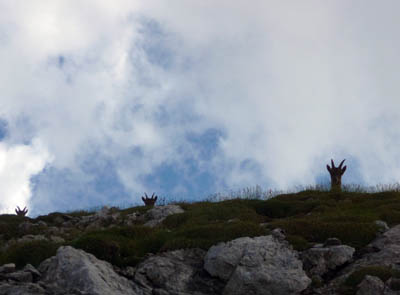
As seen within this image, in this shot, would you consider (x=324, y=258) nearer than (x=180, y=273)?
No

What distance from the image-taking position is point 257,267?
12562 millimetres

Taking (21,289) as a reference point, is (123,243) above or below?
above

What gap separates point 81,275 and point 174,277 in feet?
8.75

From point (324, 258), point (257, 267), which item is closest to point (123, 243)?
point (257, 267)

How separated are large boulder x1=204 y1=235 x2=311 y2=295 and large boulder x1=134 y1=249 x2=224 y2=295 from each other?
0.29 meters

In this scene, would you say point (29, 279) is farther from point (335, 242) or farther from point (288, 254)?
point (335, 242)

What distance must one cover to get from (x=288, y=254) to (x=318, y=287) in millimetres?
1158

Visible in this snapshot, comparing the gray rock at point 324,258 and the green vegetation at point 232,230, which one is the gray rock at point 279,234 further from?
the gray rock at point 324,258

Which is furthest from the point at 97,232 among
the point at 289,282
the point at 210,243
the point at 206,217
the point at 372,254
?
the point at 372,254

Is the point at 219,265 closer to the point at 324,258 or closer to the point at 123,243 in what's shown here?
the point at 324,258

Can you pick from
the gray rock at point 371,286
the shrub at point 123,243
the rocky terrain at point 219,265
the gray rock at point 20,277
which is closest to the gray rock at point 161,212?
the shrub at point 123,243

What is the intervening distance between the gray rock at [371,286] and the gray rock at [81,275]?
5.09 m

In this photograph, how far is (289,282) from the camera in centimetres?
1213

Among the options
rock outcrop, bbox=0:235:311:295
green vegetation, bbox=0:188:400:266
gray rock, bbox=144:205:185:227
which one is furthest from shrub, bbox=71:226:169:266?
gray rock, bbox=144:205:185:227
